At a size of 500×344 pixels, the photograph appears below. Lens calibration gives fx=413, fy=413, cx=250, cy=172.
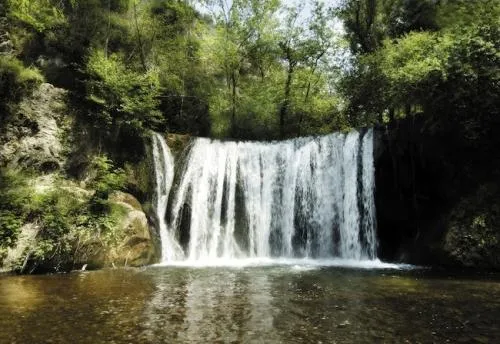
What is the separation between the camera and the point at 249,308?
7.46 m

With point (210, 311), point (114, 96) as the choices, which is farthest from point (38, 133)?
point (210, 311)

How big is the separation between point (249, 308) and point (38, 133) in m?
11.9

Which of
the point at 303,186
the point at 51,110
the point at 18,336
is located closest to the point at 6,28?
the point at 51,110

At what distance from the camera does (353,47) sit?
83.9 feet

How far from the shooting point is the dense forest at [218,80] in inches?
554

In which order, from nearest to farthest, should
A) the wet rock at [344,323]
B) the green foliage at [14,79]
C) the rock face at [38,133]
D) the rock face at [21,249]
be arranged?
the wet rock at [344,323] < the rock face at [21,249] < the rock face at [38,133] < the green foliage at [14,79]

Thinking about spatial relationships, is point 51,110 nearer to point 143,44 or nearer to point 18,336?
point 143,44

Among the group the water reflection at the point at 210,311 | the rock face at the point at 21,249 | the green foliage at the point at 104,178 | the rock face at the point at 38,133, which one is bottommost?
the water reflection at the point at 210,311

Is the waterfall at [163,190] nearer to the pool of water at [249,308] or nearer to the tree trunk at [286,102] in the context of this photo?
the pool of water at [249,308]

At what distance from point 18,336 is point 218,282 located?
5330 millimetres

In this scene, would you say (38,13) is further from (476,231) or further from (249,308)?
(476,231)

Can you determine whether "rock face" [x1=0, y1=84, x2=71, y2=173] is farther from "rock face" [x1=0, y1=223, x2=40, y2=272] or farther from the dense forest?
"rock face" [x1=0, y1=223, x2=40, y2=272]

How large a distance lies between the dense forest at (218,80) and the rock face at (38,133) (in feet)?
0.36

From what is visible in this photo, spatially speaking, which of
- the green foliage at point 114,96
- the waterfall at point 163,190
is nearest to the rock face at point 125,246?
the waterfall at point 163,190
